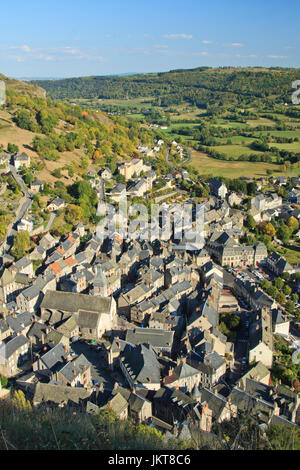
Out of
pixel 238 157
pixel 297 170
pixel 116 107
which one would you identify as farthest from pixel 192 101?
pixel 297 170

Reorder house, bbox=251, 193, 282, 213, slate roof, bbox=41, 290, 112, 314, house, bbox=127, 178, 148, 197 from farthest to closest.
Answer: house, bbox=251, 193, 282, 213
house, bbox=127, 178, 148, 197
slate roof, bbox=41, 290, 112, 314

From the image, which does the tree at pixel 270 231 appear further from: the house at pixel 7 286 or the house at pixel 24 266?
the house at pixel 7 286

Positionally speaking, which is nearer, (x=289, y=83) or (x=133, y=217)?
(x=133, y=217)

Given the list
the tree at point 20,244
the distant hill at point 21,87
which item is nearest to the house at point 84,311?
the tree at point 20,244

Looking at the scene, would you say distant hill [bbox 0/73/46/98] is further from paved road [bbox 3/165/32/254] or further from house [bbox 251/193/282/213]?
house [bbox 251/193/282/213]

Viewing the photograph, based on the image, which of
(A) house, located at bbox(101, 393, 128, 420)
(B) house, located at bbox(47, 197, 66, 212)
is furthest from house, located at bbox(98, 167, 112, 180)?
(A) house, located at bbox(101, 393, 128, 420)

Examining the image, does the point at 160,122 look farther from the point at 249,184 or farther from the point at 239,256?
the point at 239,256
